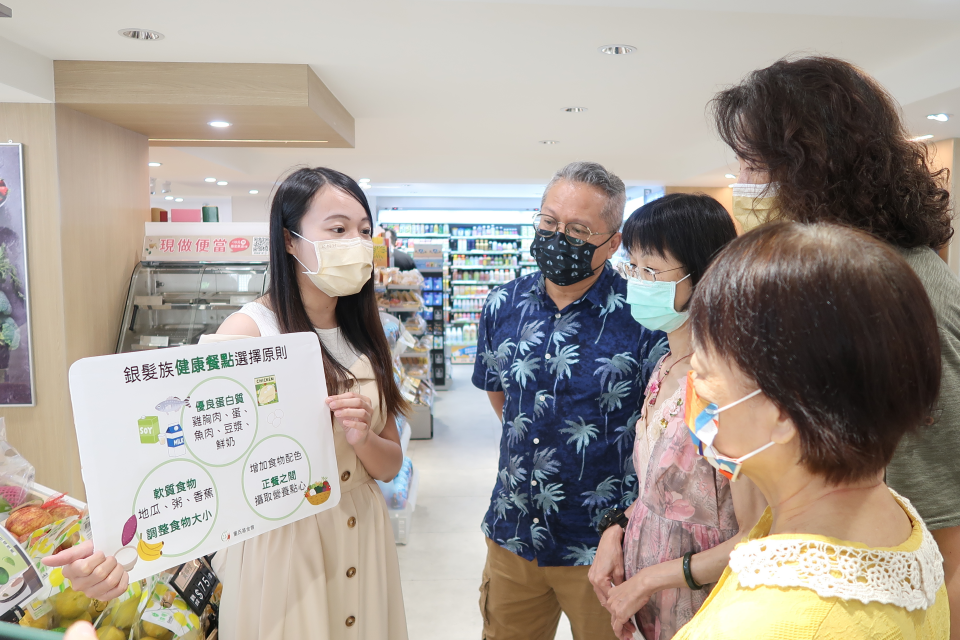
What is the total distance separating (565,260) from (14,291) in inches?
→ 137

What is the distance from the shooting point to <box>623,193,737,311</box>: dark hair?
1520mm

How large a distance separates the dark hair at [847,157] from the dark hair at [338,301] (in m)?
1.10

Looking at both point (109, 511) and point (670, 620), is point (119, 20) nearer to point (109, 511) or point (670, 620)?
point (109, 511)

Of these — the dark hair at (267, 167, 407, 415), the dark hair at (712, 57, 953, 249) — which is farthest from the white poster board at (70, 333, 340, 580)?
the dark hair at (712, 57, 953, 249)

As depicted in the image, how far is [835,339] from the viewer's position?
64 centimetres

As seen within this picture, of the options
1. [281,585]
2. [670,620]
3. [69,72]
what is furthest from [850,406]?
[69,72]

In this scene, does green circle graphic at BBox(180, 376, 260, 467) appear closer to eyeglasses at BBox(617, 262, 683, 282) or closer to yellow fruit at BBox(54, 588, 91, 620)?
yellow fruit at BBox(54, 588, 91, 620)

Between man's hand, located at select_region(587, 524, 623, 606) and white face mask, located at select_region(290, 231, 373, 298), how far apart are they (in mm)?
978

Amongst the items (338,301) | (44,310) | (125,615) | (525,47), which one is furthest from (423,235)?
(125,615)

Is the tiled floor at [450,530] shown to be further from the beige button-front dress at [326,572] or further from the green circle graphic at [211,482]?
the green circle graphic at [211,482]

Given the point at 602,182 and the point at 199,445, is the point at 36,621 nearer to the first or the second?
the point at 199,445

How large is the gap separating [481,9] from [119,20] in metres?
1.82

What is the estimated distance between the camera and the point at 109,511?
108cm

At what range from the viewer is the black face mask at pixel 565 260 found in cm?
184
